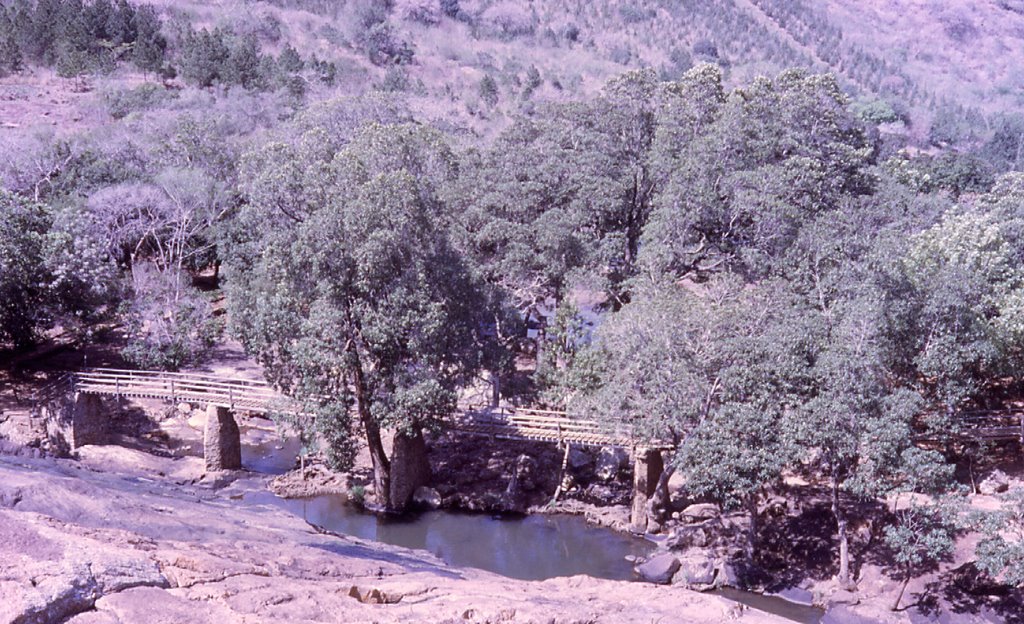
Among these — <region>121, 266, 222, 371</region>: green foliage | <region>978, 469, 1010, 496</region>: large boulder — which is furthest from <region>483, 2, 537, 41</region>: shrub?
→ <region>978, 469, 1010, 496</region>: large boulder

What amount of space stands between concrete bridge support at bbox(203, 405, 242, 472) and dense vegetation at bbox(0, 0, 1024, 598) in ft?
12.0

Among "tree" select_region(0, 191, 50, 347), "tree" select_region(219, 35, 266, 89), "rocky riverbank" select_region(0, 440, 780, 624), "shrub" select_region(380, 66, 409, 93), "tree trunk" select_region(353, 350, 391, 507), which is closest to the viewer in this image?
"rocky riverbank" select_region(0, 440, 780, 624)

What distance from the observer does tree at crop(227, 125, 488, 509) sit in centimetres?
2758

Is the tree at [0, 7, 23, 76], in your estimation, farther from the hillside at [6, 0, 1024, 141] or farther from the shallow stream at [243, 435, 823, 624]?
the shallow stream at [243, 435, 823, 624]

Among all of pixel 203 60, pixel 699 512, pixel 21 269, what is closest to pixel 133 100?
pixel 203 60

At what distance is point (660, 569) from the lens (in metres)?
27.4

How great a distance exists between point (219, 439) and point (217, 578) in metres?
21.1

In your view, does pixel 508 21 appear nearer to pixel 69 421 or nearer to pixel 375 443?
pixel 69 421

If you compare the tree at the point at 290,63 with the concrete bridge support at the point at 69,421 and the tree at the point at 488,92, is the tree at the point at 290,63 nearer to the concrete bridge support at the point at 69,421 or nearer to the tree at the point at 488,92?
the tree at the point at 488,92

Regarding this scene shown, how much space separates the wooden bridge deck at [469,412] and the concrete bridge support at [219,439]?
525 mm

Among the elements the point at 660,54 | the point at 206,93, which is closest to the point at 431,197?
the point at 206,93

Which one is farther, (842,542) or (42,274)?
(42,274)

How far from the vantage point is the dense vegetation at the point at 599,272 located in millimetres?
26141

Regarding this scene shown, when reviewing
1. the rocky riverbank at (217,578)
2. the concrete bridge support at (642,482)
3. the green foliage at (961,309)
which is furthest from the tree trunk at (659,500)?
the rocky riverbank at (217,578)
